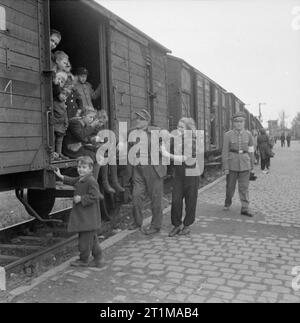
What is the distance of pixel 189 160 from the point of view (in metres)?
6.18

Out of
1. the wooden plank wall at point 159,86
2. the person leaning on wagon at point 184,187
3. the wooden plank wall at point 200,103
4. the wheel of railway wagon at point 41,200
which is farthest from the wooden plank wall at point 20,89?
the wooden plank wall at point 200,103

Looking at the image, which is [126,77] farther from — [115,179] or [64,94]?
[64,94]

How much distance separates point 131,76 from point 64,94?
2.10 meters

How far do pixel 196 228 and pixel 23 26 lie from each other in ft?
12.4

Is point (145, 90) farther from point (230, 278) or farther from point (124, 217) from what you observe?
point (230, 278)

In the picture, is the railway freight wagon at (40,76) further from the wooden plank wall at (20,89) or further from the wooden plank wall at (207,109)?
the wooden plank wall at (207,109)

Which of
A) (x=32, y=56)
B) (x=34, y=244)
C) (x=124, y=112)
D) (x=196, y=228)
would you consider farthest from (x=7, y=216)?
(x=32, y=56)

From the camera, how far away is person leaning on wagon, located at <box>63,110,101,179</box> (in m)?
5.96

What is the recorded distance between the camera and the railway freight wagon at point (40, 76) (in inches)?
169

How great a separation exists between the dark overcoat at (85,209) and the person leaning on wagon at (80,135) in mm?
1425

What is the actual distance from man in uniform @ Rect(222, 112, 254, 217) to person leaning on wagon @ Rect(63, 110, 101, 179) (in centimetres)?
277

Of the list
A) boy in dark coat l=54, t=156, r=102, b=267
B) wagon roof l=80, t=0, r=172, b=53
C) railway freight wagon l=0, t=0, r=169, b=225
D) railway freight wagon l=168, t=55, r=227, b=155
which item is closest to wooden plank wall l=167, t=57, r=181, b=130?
railway freight wagon l=168, t=55, r=227, b=155

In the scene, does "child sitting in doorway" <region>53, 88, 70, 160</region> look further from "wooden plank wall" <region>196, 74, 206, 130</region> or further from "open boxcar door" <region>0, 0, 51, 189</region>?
"wooden plank wall" <region>196, 74, 206, 130</region>
